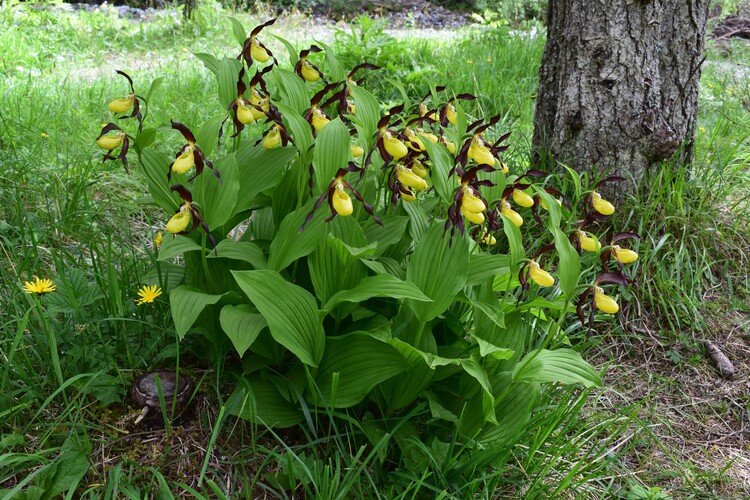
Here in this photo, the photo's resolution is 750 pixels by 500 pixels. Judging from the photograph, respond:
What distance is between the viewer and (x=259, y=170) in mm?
1534

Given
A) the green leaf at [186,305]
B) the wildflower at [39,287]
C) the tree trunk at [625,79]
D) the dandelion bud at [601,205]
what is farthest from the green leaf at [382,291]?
the tree trunk at [625,79]

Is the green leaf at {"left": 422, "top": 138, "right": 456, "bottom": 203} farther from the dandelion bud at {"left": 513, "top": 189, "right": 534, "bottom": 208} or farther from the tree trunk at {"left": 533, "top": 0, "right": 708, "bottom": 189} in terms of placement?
the tree trunk at {"left": 533, "top": 0, "right": 708, "bottom": 189}

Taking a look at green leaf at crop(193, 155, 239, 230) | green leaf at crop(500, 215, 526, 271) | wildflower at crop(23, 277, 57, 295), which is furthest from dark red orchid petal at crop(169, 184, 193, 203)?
green leaf at crop(500, 215, 526, 271)

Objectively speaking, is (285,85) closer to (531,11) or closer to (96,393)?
(96,393)

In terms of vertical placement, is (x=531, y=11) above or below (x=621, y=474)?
above

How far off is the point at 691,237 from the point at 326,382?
5.56ft

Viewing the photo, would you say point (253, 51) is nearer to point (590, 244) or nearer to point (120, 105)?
point (120, 105)

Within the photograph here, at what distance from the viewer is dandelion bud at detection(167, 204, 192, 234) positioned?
128 centimetres

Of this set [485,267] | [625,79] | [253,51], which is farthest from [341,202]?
[625,79]

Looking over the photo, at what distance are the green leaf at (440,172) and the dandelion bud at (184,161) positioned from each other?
530 millimetres

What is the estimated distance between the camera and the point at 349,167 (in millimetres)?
1249

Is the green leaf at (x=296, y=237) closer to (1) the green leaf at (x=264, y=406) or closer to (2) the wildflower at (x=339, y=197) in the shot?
(2) the wildflower at (x=339, y=197)

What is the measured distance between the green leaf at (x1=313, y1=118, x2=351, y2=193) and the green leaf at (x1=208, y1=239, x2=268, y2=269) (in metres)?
0.30

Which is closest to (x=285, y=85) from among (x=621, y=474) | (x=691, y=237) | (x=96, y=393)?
(x=96, y=393)
